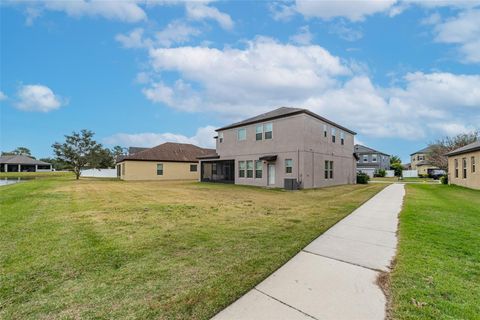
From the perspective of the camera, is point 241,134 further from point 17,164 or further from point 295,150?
point 17,164

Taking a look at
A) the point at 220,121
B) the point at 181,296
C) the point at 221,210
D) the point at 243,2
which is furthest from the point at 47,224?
the point at 220,121

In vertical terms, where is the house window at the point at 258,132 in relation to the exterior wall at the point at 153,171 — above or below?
above

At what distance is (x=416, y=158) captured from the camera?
65938mm

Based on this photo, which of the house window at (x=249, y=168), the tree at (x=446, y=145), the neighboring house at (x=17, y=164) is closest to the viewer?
the house window at (x=249, y=168)

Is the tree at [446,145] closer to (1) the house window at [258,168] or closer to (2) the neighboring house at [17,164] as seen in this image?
(1) the house window at [258,168]

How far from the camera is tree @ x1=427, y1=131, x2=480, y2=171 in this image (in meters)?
36.1

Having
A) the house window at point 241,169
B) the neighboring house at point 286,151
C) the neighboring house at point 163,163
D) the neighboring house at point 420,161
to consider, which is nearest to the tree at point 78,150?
the neighboring house at point 163,163

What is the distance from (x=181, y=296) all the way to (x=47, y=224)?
5907mm

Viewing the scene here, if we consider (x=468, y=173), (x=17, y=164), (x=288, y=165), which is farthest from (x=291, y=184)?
(x=17, y=164)

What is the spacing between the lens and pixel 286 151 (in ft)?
62.4

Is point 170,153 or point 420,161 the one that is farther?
point 420,161

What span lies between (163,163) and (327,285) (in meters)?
30.5

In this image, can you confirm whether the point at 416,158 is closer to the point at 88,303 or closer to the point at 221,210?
the point at 221,210

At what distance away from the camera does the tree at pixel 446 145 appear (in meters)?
36.1
